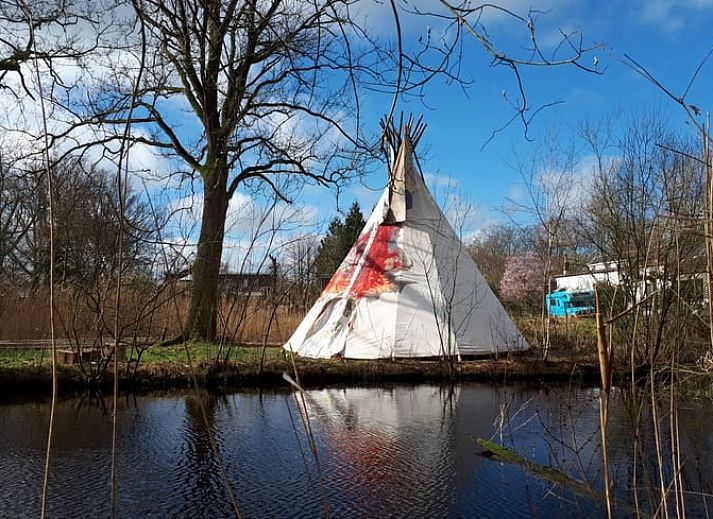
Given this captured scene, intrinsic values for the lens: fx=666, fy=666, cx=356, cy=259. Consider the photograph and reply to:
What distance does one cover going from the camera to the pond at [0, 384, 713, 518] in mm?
3006

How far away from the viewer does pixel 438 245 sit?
9.01 meters

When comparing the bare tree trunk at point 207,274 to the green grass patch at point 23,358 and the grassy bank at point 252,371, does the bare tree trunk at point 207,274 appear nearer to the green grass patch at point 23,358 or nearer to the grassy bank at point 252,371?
the grassy bank at point 252,371

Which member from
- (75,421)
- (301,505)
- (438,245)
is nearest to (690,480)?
(301,505)

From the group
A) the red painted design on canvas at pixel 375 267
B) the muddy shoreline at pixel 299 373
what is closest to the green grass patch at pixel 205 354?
the muddy shoreline at pixel 299 373

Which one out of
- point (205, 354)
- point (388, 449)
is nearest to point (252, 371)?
point (205, 354)

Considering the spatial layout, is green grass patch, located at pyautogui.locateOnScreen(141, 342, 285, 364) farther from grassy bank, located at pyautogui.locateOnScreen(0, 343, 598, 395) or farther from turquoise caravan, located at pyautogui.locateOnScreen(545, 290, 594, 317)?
turquoise caravan, located at pyautogui.locateOnScreen(545, 290, 594, 317)

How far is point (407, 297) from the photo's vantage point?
8555mm

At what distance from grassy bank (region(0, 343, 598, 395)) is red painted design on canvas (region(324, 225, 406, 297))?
1.15 metres

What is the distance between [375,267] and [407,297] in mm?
681

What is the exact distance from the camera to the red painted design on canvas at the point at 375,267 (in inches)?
343

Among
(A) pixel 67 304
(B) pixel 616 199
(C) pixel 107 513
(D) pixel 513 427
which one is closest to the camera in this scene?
(C) pixel 107 513

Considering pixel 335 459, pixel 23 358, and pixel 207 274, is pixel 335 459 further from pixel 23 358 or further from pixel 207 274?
pixel 207 274

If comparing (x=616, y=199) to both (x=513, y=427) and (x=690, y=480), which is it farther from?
(x=690, y=480)

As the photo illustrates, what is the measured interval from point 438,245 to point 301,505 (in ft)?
20.6
